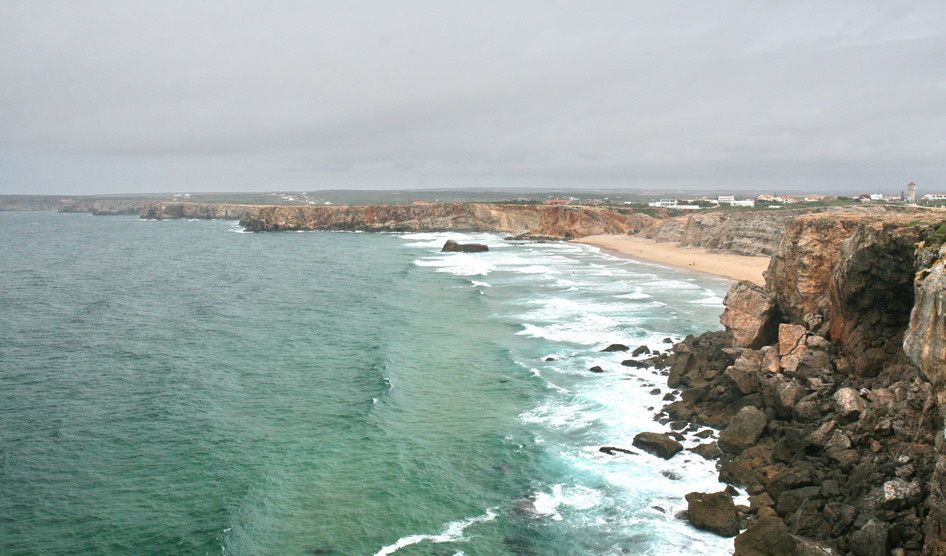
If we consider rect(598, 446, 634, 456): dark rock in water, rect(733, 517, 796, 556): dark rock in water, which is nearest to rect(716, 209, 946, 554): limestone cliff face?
rect(733, 517, 796, 556): dark rock in water

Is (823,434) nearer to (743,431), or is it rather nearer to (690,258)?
(743,431)

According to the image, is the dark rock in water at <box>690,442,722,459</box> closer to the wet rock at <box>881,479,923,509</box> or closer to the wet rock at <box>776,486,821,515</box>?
the wet rock at <box>776,486,821,515</box>

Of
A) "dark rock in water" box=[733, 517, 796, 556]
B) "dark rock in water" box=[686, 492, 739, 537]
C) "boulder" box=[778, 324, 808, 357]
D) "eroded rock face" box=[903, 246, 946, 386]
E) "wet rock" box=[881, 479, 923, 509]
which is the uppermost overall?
"eroded rock face" box=[903, 246, 946, 386]

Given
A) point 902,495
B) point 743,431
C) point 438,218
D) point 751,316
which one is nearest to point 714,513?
point 902,495

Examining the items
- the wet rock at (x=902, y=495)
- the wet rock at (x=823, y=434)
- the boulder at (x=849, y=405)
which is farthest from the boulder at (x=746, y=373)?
the wet rock at (x=902, y=495)

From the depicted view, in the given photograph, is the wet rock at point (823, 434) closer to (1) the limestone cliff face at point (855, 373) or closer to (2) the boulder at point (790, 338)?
(1) the limestone cliff face at point (855, 373)

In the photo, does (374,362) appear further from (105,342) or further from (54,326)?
(54,326)
